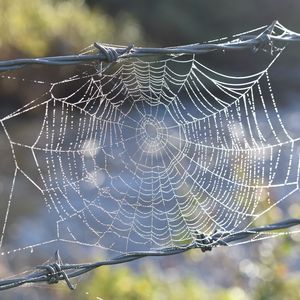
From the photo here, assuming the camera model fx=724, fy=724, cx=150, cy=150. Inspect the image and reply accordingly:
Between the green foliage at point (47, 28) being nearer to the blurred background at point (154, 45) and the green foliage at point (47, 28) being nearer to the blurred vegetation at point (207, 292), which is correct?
the blurred background at point (154, 45)

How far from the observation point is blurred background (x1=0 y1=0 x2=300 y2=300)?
13.2 ft

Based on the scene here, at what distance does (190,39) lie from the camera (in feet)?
58.7

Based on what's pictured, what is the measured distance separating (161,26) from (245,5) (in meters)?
2.36

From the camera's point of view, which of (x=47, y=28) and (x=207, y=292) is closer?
(x=207, y=292)

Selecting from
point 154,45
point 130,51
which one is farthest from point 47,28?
point 130,51

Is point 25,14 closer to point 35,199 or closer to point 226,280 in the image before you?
point 35,199

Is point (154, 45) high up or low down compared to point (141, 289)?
up

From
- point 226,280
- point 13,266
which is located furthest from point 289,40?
point 13,266

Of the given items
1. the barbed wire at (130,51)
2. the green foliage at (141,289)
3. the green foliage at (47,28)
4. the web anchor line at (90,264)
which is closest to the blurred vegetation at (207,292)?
the green foliage at (141,289)

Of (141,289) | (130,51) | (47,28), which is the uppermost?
(47,28)

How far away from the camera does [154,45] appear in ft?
54.4

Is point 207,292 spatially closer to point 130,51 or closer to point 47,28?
point 130,51

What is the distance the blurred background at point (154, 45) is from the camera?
4.02 metres

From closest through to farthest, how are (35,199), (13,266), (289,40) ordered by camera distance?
(289,40)
(13,266)
(35,199)
